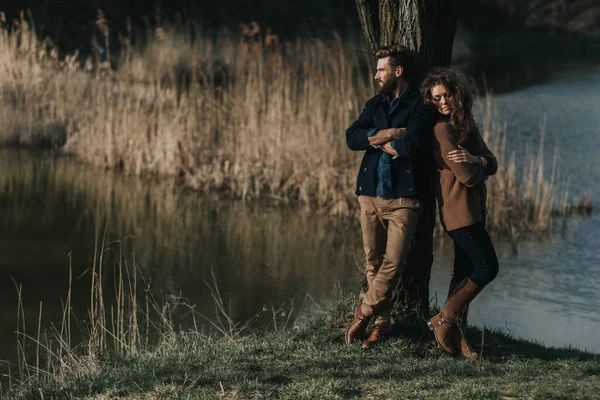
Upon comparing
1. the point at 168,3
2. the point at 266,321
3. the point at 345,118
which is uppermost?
the point at 168,3

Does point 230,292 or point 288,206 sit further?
point 288,206

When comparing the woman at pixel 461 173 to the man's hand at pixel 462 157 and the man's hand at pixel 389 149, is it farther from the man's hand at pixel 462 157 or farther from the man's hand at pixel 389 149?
the man's hand at pixel 389 149

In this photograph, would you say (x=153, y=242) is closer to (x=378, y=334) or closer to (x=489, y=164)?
(x=378, y=334)

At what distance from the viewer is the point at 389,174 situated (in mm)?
5348

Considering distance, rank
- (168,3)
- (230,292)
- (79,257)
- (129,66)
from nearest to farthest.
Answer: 1. (230,292)
2. (79,257)
3. (129,66)
4. (168,3)

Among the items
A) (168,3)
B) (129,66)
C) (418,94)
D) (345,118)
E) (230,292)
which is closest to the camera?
(418,94)

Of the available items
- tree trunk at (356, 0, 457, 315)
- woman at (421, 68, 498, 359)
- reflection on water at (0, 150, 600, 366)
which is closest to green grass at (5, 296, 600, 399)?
tree trunk at (356, 0, 457, 315)

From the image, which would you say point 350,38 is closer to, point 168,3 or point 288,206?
point 168,3

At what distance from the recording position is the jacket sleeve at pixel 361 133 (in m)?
5.41

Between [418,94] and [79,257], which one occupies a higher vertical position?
[418,94]

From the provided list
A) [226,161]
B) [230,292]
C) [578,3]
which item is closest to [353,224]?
[226,161]

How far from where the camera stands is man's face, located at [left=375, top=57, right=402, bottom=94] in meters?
5.46

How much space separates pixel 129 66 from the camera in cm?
1575

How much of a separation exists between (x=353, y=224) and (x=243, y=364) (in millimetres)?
6087
